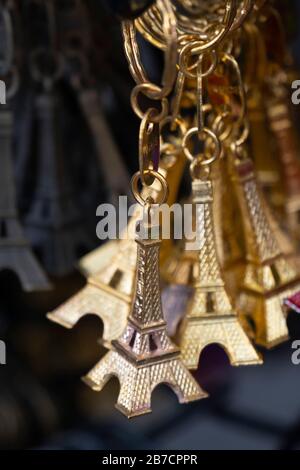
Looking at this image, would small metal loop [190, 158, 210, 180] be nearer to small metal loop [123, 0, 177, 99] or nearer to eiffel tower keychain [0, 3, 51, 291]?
small metal loop [123, 0, 177, 99]

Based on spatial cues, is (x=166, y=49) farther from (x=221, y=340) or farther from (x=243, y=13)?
(x=221, y=340)

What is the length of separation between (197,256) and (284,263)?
0.40 ft

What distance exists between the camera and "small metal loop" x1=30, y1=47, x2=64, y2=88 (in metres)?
1.31

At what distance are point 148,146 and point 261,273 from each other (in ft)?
0.84

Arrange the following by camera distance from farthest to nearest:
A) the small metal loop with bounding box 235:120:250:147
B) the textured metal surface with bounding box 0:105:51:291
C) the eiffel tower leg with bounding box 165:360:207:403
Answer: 1. the textured metal surface with bounding box 0:105:51:291
2. the small metal loop with bounding box 235:120:250:147
3. the eiffel tower leg with bounding box 165:360:207:403

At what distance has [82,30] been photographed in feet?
4.27

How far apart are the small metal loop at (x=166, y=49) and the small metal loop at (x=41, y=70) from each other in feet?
Result: 1.46

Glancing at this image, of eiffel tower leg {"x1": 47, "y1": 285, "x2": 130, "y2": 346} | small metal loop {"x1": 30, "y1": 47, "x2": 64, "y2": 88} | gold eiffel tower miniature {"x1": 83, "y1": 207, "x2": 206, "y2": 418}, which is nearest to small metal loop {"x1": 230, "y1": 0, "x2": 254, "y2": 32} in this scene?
gold eiffel tower miniature {"x1": 83, "y1": 207, "x2": 206, "y2": 418}

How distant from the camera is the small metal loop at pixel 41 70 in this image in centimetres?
131

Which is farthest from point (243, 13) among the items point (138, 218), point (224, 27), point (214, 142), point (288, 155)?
point (288, 155)

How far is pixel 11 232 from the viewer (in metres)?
1.25

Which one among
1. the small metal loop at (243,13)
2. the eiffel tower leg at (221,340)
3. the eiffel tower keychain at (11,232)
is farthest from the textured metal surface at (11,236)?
the small metal loop at (243,13)

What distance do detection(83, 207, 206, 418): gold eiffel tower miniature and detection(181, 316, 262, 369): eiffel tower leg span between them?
0.04 meters

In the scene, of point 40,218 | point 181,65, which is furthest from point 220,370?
point 181,65
